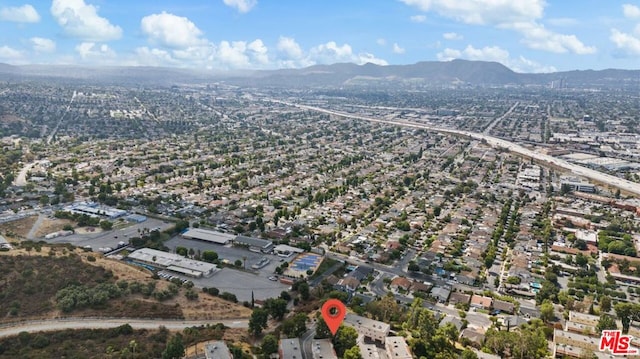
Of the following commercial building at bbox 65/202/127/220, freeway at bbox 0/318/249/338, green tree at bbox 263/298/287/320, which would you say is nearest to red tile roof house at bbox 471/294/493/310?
green tree at bbox 263/298/287/320

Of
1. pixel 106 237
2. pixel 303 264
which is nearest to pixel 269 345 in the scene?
pixel 303 264

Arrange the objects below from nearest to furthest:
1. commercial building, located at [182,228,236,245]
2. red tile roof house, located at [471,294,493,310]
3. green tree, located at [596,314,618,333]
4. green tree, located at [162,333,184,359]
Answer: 1. green tree, located at [162,333,184,359]
2. green tree, located at [596,314,618,333]
3. red tile roof house, located at [471,294,493,310]
4. commercial building, located at [182,228,236,245]

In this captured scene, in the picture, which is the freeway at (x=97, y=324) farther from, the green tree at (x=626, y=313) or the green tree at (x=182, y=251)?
the green tree at (x=626, y=313)

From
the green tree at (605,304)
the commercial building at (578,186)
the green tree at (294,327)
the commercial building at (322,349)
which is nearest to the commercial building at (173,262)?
the green tree at (294,327)

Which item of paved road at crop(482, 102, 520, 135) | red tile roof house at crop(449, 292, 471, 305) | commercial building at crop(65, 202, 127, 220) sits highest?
paved road at crop(482, 102, 520, 135)

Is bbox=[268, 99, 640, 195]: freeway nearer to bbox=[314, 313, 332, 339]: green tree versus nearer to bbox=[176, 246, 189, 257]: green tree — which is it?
→ bbox=[314, 313, 332, 339]: green tree

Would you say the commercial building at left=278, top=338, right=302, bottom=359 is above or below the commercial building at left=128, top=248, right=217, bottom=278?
above

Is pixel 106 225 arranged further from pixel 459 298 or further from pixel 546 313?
pixel 546 313
